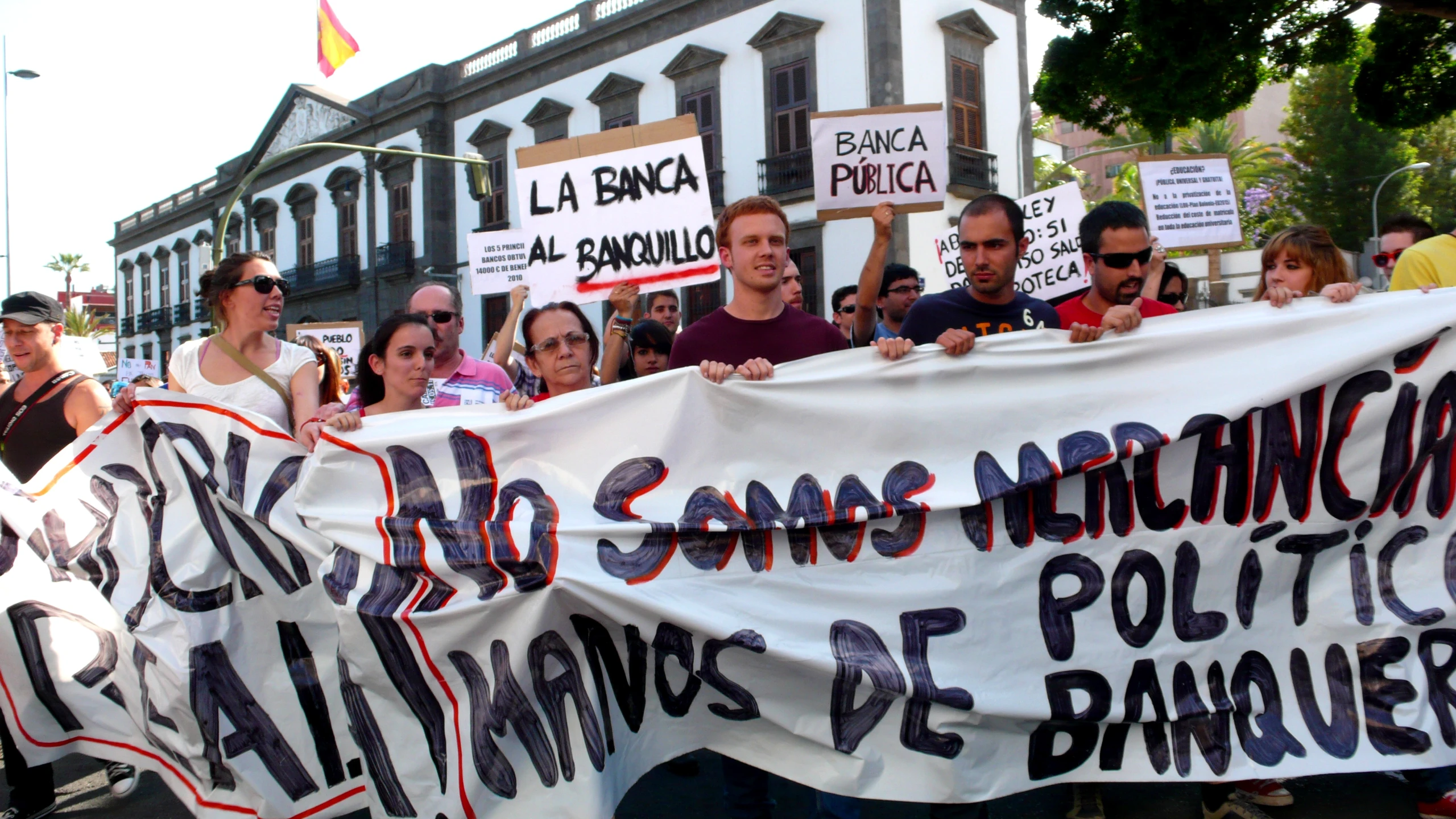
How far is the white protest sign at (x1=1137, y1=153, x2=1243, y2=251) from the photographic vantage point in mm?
7324

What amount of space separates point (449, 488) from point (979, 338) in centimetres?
164

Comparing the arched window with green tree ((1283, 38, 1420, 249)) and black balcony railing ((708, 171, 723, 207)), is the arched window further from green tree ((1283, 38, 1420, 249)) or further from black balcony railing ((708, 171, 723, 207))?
green tree ((1283, 38, 1420, 249))

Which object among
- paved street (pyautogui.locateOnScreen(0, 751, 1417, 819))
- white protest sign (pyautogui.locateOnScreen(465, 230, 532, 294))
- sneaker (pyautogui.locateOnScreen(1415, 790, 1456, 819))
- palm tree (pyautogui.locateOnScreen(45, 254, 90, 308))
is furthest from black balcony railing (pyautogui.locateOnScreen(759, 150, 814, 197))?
palm tree (pyautogui.locateOnScreen(45, 254, 90, 308))

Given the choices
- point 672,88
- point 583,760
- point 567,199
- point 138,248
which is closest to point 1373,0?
point 567,199

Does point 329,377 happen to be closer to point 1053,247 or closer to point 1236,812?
point 1236,812

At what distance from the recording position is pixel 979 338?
3.21 meters

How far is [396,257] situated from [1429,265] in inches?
1047

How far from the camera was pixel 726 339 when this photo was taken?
135 inches

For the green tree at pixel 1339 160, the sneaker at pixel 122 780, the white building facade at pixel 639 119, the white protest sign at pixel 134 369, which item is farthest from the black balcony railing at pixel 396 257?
the green tree at pixel 1339 160

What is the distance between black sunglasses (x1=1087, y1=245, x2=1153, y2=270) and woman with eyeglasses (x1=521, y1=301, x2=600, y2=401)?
1.73m

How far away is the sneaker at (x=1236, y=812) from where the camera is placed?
3.24 m

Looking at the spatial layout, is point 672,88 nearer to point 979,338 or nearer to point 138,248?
point 979,338

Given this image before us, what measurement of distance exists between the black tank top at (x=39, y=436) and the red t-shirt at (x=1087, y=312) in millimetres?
3708

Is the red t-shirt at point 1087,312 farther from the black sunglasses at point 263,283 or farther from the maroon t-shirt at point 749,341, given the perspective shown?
the black sunglasses at point 263,283
